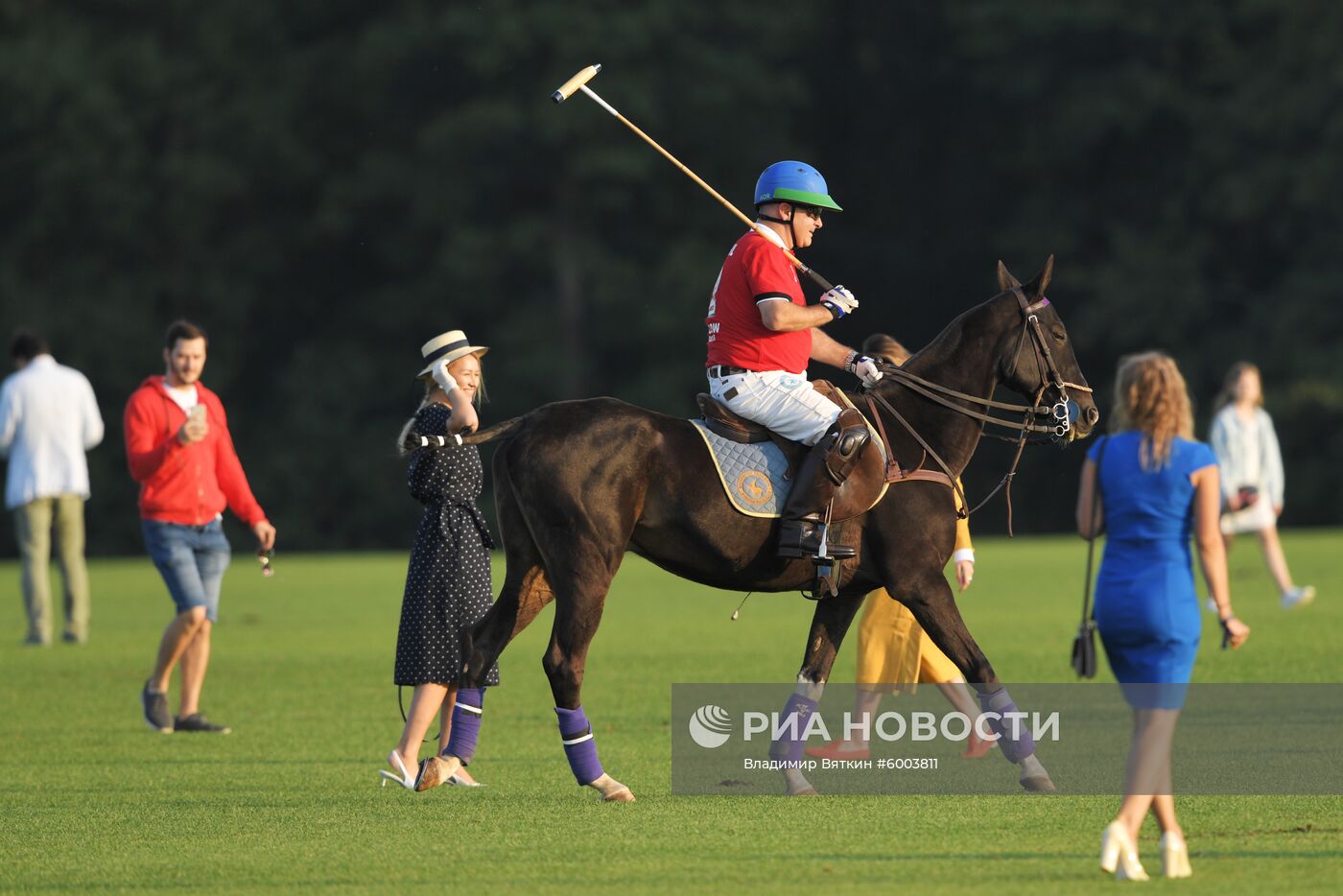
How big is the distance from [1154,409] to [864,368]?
3016 millimetres

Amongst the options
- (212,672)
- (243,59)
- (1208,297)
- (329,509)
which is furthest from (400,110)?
(212,672)

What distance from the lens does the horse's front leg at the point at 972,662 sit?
9.44m

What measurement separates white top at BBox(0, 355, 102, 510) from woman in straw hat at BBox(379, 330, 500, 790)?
29.1 feet

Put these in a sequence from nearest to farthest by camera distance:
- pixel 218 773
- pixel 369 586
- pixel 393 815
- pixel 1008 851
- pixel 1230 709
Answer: pixel 1008 851 < pixel 393 815 < pixel 218 773 < pixel 1230 709 < pixel 369 586

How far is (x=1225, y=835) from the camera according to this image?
8.16 m

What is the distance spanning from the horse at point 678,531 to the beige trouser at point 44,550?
9.81 metres

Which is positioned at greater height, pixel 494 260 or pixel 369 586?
pixel 494 260

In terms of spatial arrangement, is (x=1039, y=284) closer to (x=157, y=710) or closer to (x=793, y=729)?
(x=793, y=729)

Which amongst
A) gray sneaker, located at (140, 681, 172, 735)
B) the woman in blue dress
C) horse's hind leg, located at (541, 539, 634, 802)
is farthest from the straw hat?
the woman in blue dress

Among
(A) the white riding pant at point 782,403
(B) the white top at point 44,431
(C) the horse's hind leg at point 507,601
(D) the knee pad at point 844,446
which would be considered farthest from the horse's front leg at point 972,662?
(B) the white top at point 44,431

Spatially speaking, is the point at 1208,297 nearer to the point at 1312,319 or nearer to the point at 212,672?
the point at 1312,319

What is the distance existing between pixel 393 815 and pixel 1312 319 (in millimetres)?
37063

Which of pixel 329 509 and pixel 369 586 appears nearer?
pixel 369 586

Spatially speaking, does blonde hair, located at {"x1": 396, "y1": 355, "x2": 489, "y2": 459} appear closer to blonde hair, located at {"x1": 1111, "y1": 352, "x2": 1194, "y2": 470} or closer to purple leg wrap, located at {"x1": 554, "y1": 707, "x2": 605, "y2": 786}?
purple leg wrap, located at {"x1": 554, "y1": 707, "x2": 605, "y2": 786}
